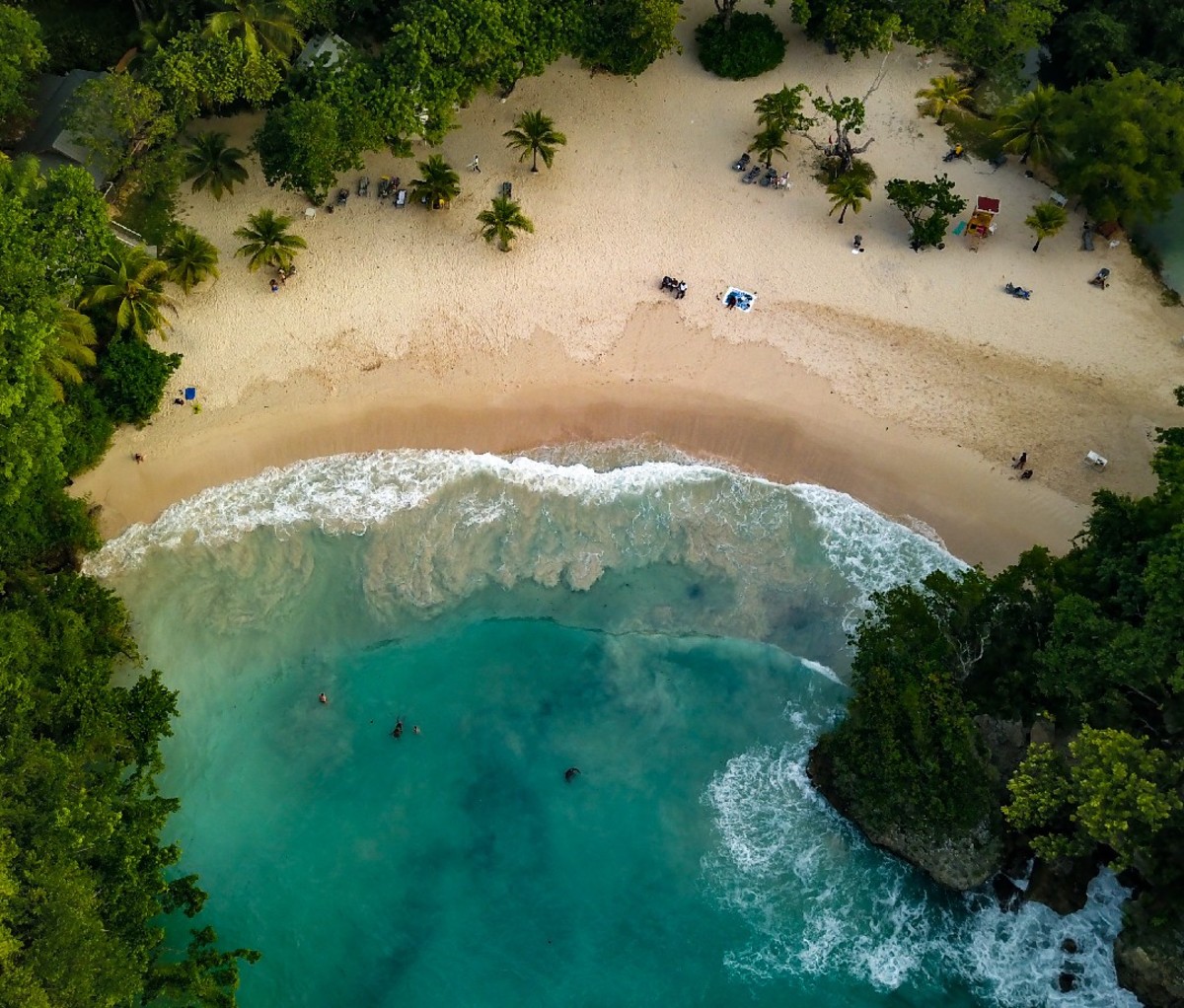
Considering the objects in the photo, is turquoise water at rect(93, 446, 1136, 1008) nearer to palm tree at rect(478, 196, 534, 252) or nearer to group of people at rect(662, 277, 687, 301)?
group of people at rect(662, 277, 687, 301)

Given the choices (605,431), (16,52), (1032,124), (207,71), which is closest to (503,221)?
(605,431)

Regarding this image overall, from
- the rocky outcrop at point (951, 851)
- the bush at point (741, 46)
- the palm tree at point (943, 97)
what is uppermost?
the bush at point (741, 46)

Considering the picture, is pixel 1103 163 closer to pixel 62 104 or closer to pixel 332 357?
pixel 332 357

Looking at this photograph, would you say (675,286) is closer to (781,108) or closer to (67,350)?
(781,108)

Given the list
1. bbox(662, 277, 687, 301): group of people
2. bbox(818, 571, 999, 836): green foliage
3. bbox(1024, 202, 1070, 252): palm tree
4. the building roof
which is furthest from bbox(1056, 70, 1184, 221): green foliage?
the building roof

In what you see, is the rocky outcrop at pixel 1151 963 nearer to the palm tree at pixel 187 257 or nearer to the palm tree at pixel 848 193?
the palm tree at pixel 848 193

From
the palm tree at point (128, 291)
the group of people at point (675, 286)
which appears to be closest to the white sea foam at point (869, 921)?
the group of people at point (675, 286)
